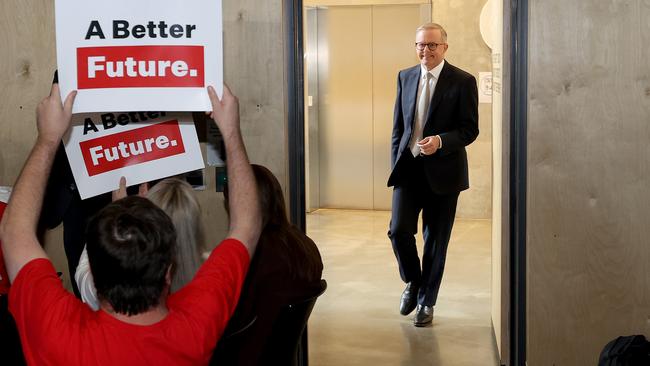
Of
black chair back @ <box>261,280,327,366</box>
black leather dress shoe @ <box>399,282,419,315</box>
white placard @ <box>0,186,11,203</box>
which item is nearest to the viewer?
black chair back @ <box>261,280,327,366</box>

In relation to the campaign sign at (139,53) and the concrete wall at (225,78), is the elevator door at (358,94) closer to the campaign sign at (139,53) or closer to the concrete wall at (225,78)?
the concrete wall at (225,78)

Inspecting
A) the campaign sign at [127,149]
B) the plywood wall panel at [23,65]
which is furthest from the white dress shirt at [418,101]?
the campaign sign at [127,149]

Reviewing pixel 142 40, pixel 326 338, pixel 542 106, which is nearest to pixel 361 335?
pixel 326 338

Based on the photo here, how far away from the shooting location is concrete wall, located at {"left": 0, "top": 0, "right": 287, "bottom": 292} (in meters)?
3.47

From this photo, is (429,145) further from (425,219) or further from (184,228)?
(184,228)

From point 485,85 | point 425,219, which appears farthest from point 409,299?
point 485,85

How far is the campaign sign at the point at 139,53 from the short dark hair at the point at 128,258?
69cm

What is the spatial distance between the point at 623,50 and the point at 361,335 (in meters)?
2.30

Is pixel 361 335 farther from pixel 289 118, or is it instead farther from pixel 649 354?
pixel 649 354

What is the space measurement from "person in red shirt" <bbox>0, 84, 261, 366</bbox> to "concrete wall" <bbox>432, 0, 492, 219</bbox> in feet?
24.9

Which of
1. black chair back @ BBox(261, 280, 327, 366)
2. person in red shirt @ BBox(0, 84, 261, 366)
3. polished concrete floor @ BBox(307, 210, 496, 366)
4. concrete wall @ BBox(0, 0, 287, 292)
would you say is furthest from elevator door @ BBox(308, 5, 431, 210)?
person in red shirt @ BBox(0, 84, 261, 366)

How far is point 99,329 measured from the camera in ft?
5.55

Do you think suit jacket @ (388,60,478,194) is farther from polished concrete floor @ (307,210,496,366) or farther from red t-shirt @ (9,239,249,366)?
red t-shirt @ (9,239,249,366)

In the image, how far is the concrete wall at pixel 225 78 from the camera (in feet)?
11.4
